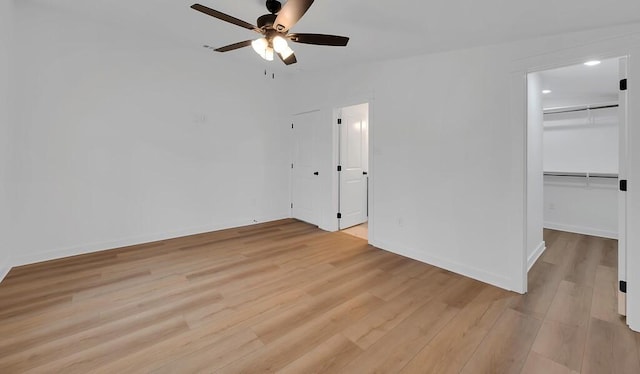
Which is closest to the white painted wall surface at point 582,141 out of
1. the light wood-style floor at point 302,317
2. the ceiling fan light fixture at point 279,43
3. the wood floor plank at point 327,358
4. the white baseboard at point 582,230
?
the white baseboard at point 582,230

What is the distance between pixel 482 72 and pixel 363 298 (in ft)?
8.31

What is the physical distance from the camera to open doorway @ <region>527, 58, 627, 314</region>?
3170 mm

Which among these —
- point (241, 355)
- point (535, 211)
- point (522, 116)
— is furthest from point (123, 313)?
point (535, 211)

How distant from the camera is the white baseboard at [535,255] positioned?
3.16 m

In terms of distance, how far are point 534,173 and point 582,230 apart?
7.40 feet

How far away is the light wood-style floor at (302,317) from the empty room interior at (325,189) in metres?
0.02

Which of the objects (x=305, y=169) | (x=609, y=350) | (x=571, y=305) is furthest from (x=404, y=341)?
(x=305, y=169)

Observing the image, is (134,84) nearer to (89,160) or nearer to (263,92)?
(89,160)

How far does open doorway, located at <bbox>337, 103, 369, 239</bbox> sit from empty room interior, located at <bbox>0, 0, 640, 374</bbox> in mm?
44

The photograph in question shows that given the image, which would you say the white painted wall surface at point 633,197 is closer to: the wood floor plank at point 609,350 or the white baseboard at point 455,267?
the wood floor plank at point 609,350

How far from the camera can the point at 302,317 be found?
2139 mm

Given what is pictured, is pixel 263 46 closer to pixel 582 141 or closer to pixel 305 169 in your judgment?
pixel 305 169

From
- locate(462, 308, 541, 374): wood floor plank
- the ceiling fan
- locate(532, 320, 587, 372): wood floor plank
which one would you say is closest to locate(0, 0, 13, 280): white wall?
the ceiling fan

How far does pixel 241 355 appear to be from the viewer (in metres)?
1.72
